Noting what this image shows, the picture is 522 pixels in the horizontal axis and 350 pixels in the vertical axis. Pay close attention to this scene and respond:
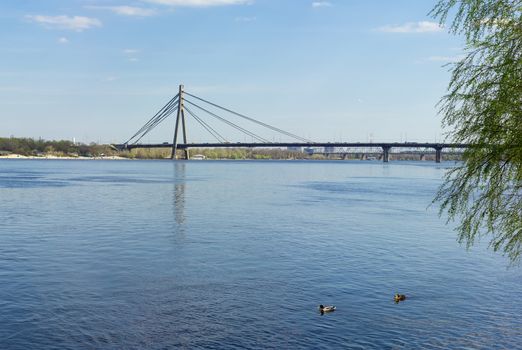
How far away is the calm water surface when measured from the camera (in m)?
14.0

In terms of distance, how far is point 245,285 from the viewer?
18.7 m

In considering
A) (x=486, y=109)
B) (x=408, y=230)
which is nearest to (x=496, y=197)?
(x=486, y=109)

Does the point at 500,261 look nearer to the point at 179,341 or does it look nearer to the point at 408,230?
the point at 408,230

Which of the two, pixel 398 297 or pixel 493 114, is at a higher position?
pixel 493 114

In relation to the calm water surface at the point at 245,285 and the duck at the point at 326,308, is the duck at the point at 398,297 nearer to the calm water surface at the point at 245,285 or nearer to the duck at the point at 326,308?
the calm water surface at the point at 245,285

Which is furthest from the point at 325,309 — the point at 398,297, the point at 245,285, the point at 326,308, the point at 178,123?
the point at 178,123

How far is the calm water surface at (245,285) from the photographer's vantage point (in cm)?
1396

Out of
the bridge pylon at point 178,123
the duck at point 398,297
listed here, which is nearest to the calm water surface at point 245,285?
the duck at point 398,297

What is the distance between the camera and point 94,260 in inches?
862

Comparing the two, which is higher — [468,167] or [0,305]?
[468,167]

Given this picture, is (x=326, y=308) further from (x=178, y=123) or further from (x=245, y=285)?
(x=178, y=123)

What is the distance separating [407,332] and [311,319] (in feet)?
8.63

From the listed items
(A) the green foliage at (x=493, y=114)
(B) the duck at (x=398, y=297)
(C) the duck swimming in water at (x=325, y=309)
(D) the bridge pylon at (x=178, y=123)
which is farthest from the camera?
(D) the bridge pylon at (x=178, y=123)

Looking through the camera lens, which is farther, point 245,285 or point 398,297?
point 245,285
